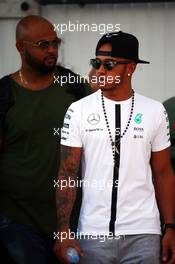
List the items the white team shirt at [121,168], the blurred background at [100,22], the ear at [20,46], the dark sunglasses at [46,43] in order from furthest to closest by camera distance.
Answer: the blurred background at [100,22]
the ear at [20,46]
the dark sunglasses at [46,43]
the white team shirt at [121,168]

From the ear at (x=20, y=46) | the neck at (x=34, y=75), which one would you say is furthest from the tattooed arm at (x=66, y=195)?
the ear at (x=20, y=46)

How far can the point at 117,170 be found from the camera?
3.75m

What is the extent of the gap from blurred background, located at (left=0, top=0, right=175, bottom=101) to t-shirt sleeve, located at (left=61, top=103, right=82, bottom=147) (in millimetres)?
2571

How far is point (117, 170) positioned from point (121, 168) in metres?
0.02

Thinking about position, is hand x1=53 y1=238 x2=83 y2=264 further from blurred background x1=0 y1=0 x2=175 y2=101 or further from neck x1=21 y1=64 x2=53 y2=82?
blurred background x1=0 y1=0 x2=175 y2=101

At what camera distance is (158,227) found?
12.6 feet

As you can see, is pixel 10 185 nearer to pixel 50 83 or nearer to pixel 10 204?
pixel 10 204

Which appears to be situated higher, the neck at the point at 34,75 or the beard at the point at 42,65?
the beard at the point at 42,65

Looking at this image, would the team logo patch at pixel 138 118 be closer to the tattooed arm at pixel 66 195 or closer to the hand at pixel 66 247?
the tattooed arm at pixel 66 195

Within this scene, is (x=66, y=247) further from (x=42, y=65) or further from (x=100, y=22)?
(x=100, y=22)

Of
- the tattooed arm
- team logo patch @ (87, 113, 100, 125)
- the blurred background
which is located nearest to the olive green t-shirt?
the tattooed arm

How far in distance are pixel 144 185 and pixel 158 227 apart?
0.73 ft

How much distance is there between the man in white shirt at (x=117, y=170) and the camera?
3756mm

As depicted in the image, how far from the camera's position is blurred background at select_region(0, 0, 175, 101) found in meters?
6.46
